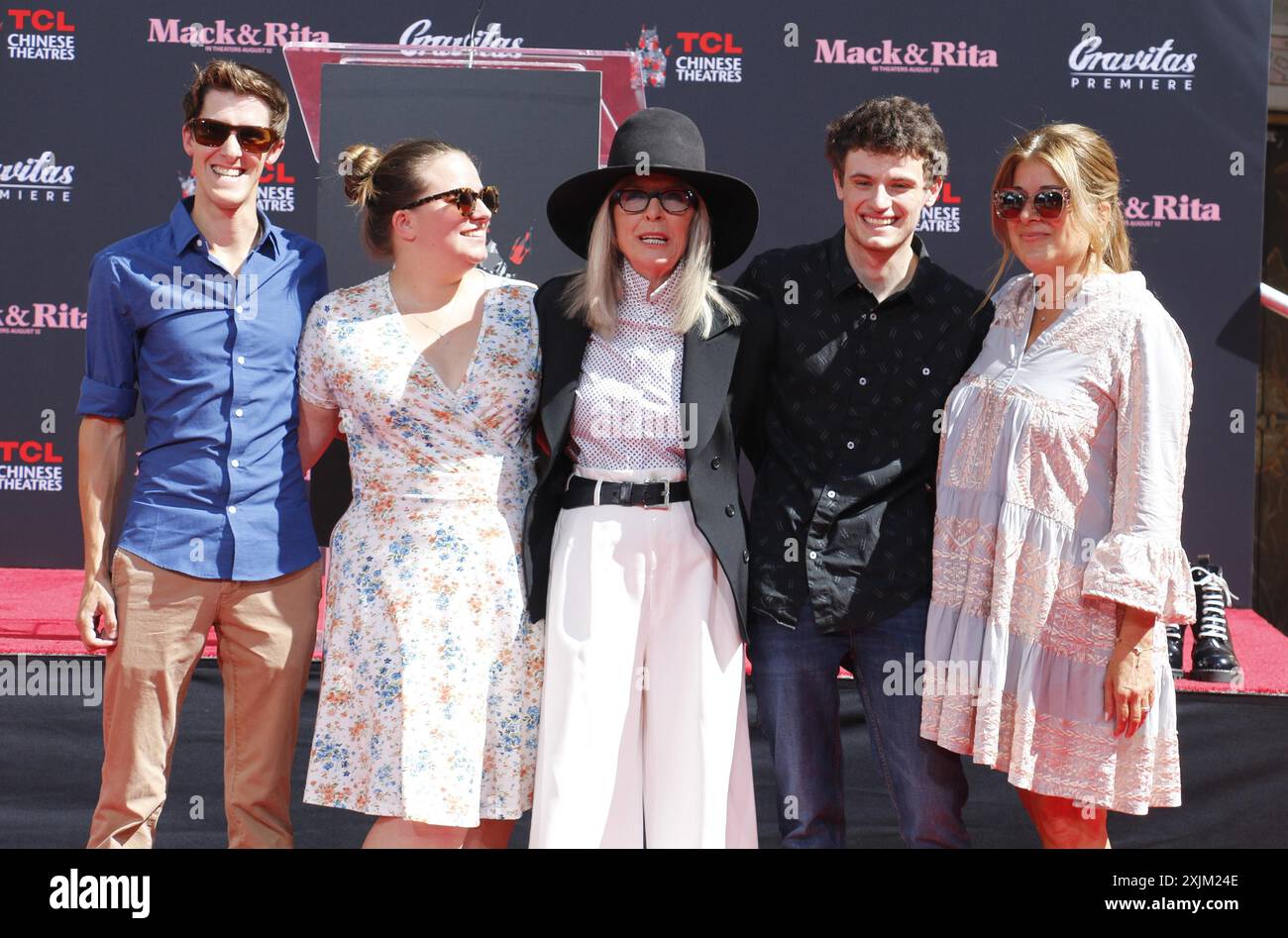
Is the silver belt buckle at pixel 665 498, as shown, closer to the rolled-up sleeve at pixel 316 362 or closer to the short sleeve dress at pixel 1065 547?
the short sleeve dress at pixel 1065 547

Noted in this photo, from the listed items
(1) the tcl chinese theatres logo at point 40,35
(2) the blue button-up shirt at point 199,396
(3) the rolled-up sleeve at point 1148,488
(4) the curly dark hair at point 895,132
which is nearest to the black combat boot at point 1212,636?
(3) the rolled-up sleeve at point 1148,488

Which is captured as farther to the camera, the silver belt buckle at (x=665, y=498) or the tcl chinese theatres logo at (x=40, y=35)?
the tcl chinese theatres logo at (x=40, y=35)

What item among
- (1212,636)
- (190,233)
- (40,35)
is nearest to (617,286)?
(190,233)

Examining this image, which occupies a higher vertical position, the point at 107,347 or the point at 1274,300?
the point at 1274,300

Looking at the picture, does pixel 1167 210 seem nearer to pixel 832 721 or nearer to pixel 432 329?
pixel 832 721

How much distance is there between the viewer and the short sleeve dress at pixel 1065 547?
2543 millimetres

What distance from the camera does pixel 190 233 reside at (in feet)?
9.31

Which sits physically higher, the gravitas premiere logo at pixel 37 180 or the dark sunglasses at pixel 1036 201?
the gravitas premiere logo at pixel 37 180

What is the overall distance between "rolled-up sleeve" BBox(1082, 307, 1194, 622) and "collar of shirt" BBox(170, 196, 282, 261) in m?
1.85

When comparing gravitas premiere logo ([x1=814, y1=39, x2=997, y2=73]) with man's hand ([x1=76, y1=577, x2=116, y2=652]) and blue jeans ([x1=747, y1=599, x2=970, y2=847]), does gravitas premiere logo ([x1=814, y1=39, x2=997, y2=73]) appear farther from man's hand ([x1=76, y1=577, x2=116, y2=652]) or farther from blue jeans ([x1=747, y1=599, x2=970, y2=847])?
man's hand ([x1=76, y1=577, x2=116, y2=652])

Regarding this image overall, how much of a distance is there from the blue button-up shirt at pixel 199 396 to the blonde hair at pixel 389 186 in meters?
0.27

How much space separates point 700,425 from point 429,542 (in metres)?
0.60

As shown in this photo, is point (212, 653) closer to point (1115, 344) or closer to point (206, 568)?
point (206, 568)
